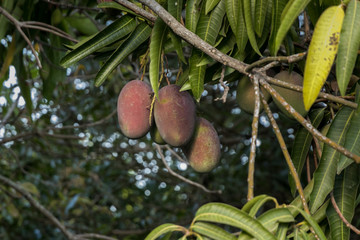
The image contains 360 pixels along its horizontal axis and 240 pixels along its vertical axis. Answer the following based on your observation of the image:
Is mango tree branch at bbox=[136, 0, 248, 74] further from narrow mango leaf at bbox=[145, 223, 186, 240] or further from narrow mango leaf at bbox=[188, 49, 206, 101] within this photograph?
narrow mango leaf at bbox=[145, 223, 186, 240]

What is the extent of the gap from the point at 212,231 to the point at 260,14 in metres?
0.49

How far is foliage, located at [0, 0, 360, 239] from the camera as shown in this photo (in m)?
0.79

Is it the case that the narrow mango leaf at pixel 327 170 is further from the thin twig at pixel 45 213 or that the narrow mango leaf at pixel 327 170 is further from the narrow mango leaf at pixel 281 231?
the thin twig at pixel 45 213

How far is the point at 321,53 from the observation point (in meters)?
0.72

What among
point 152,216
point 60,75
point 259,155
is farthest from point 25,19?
point 152,216

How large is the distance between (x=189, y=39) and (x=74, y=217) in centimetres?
352

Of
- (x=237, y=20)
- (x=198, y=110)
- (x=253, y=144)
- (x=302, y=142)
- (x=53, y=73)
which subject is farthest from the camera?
(x=53, y=73)

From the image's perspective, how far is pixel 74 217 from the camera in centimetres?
429

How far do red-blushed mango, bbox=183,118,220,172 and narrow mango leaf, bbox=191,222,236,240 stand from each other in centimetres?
46

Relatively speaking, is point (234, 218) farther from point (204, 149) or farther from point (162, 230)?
point (204, 149)

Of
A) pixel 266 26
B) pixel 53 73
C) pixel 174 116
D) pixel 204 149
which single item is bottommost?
pixel 53 73

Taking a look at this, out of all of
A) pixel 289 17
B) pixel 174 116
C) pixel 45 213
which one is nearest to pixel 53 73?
pixel 45 213

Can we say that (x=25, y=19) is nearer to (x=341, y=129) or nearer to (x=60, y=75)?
(x=60, y=75)

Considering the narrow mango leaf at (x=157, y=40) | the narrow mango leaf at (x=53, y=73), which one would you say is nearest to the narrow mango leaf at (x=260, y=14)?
the narrow mango leaf at (x=157, y=40)
